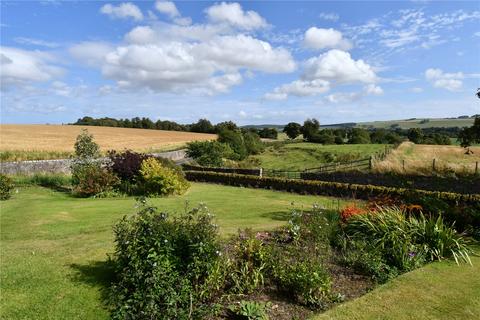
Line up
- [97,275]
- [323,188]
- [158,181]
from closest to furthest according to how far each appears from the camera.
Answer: [97,275]
[158,181]
[323,188]

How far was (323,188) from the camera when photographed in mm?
20312

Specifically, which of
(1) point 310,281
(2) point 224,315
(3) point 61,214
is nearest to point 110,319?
(2) point 224,315

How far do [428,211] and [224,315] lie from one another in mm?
7510

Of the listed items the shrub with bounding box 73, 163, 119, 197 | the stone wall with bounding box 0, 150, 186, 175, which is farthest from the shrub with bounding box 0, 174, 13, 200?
the stone wall with bounding box 0, 150, 186, 175

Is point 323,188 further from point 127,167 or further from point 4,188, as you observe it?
point 4,188

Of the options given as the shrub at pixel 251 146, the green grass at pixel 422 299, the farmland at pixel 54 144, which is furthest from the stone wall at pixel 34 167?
the shrub at pixel 251 146

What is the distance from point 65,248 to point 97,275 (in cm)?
205

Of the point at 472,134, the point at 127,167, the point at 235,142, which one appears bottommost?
the point at 127,167

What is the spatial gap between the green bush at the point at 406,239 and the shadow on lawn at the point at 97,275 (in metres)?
5.08

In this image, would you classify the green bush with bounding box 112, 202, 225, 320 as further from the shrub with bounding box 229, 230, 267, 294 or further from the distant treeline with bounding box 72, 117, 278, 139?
the distant treeline with bounding box 72, 117, 278, 139

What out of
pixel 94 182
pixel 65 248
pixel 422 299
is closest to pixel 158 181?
pixel 94 182

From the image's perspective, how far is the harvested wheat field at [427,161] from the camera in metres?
27.8

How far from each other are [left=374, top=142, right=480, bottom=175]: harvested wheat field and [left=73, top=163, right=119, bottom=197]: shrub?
61.3 ft

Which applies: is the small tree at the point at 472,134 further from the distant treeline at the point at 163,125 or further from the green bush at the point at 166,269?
the distant treeline at the point at 163,125
